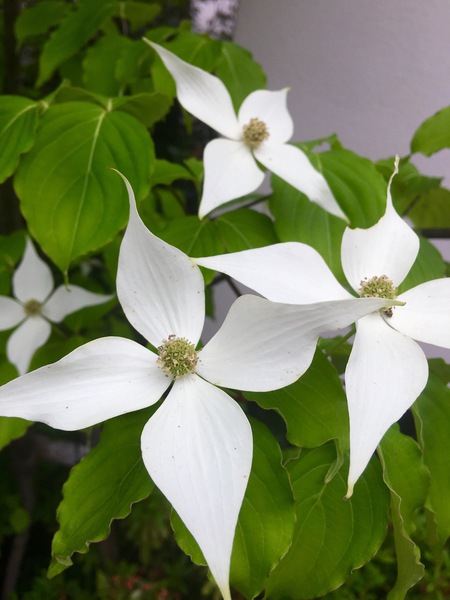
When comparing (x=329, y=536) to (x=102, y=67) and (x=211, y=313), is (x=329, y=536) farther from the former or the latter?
(x=102, y=67)

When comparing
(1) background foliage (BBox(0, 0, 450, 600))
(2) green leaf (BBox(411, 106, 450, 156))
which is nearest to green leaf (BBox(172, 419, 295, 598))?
(1) background foliage (BBox(0, 0, 450, 600))

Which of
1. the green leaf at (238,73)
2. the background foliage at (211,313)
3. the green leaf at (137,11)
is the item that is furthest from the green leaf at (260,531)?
the green leaf at (137,11)

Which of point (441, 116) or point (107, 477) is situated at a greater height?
point (441, 116)

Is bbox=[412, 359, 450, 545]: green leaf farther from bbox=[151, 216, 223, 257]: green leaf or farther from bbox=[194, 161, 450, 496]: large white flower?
bbox=[151, 216, 223, 257]: green leaf

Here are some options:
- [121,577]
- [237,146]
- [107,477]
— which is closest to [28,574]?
[121,577]

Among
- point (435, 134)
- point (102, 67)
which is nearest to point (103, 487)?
point (435, 134)

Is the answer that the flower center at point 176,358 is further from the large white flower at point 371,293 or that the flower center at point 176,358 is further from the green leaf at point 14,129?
the green leaf at point 14,129

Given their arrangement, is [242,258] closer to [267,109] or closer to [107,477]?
[107,477]
